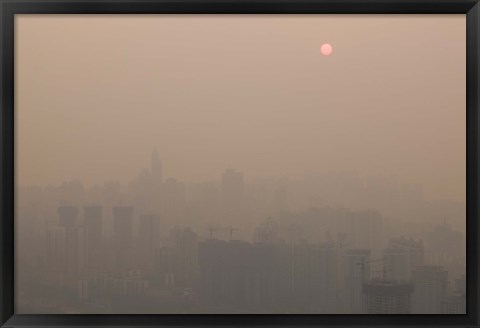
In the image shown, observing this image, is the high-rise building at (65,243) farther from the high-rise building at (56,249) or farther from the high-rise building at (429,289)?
the high-rise building at (429,289)

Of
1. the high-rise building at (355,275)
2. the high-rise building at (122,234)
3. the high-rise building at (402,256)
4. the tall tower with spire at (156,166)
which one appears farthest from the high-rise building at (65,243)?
the high-rise building at (402,256)

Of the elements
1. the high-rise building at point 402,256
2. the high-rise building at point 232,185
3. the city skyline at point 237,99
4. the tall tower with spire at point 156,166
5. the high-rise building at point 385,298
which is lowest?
the high-rise building at point 385,298

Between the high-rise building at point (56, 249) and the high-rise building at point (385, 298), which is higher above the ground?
the high-rise building at point (56, 249)

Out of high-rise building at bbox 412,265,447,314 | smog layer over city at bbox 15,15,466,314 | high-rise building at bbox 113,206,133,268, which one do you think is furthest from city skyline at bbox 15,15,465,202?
high-rise building at bbox 412,265,447,314

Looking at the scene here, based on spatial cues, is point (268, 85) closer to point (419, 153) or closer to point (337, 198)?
point (337, 198)

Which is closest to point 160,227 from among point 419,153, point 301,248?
point 301,248

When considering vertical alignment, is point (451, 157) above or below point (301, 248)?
above

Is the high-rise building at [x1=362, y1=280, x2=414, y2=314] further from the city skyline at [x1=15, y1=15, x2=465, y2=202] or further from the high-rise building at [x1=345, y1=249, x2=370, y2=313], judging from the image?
the city skyline at [x1=15, y1=15, x2=465, y2=202]
